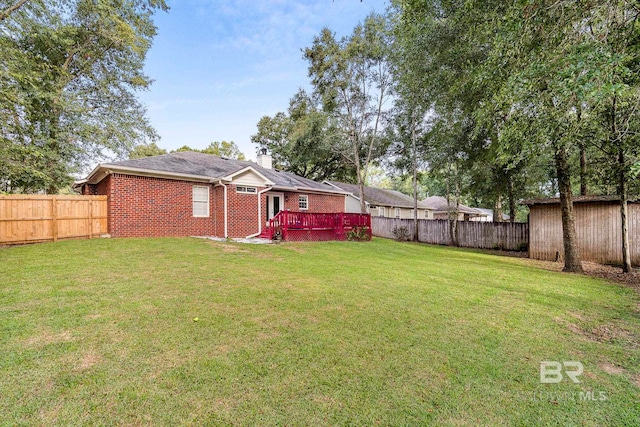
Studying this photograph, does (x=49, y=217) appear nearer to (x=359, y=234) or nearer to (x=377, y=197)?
(x=359, y=234)

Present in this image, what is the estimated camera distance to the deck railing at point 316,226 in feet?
39.3

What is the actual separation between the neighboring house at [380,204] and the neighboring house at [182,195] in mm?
10449

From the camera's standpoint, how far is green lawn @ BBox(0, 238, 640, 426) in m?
2.07

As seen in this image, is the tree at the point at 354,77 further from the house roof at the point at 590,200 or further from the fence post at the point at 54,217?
the fence post at the point at 54,217

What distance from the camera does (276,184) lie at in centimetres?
1419

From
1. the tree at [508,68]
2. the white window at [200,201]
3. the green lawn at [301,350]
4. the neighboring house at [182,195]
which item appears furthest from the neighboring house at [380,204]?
the green lawn at [301,350]

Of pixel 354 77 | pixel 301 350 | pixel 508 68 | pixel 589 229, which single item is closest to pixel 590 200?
pixel 589 229

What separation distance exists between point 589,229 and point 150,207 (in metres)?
17.4

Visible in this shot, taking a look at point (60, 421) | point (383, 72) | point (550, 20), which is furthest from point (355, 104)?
point (60, 421)

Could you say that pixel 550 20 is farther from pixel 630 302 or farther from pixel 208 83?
pixel 208 83

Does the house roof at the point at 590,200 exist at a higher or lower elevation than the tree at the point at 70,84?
lower

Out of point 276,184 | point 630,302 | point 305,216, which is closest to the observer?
point 630,302

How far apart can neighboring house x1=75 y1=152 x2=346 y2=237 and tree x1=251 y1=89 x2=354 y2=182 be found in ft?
25.5

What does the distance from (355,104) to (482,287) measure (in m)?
17.6
